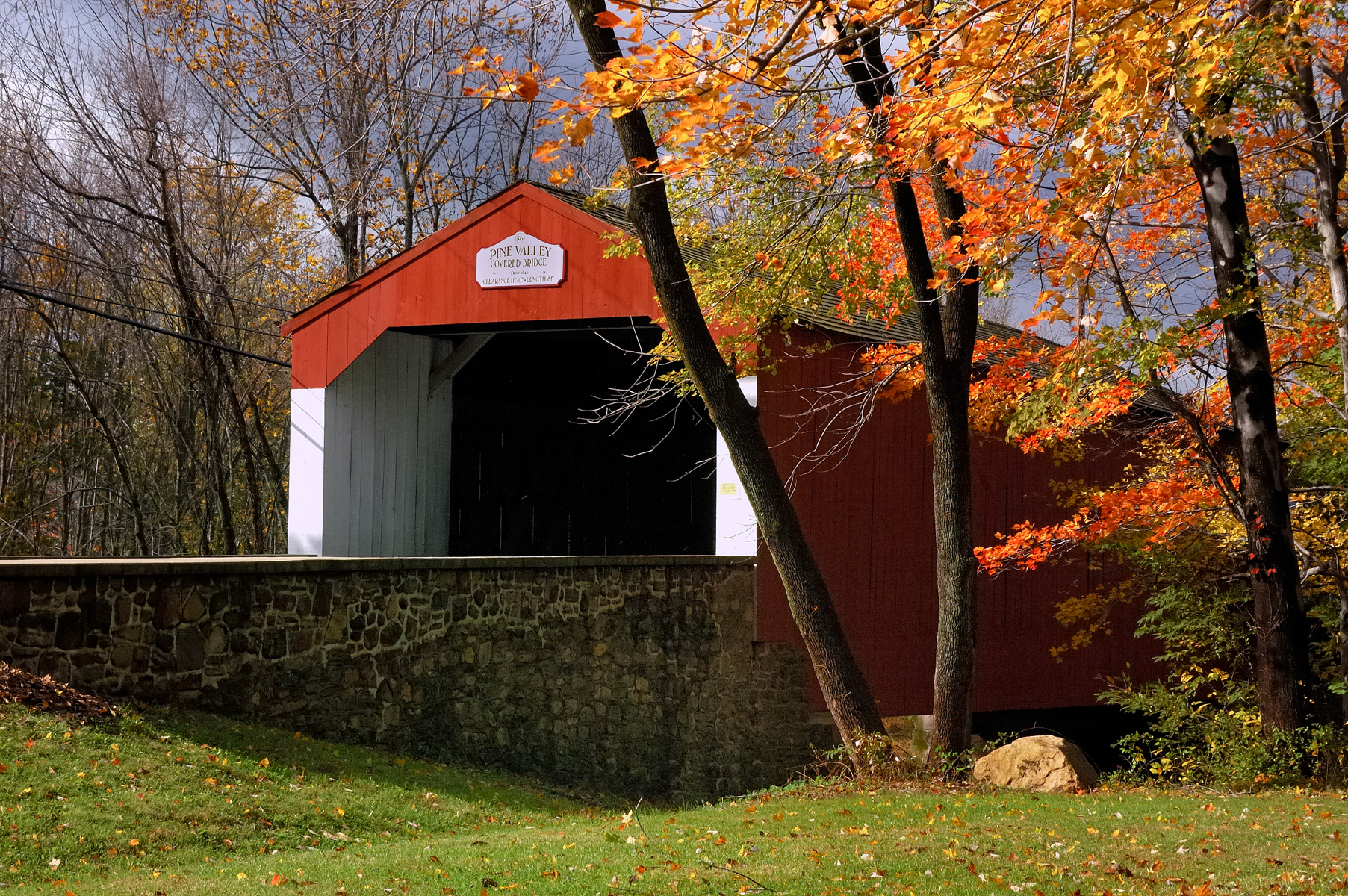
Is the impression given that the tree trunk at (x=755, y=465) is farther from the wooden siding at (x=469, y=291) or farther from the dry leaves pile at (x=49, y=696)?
the dry leaves pile at (x=49, y=696)

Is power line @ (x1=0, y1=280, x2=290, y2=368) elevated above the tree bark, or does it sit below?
above

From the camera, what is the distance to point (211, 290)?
18.8m

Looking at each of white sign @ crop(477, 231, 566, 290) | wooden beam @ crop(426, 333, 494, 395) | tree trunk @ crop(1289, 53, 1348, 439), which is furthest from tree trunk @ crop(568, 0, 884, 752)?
wooden beam @ crop(426, 333, 494, 395)

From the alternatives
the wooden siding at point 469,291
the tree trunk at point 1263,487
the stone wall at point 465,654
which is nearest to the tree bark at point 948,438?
the tree trunk at point 1263,487

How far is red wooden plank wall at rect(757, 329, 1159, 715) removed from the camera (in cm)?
1162

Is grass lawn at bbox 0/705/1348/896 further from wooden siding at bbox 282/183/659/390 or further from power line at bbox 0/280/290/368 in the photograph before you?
wooden siding at bbox 282/183/659/390

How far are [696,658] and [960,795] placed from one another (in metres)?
4.04

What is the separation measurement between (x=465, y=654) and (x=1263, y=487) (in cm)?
700

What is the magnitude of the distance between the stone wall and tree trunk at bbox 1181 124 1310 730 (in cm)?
444

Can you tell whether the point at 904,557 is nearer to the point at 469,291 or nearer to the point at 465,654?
the point at 465,654

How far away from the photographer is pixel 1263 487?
30.4 ft

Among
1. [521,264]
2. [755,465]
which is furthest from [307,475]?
[755,465]

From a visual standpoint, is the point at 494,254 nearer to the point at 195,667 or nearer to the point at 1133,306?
the point at 195,667

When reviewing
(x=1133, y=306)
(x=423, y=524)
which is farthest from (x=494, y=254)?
(x=1133, y=306)
